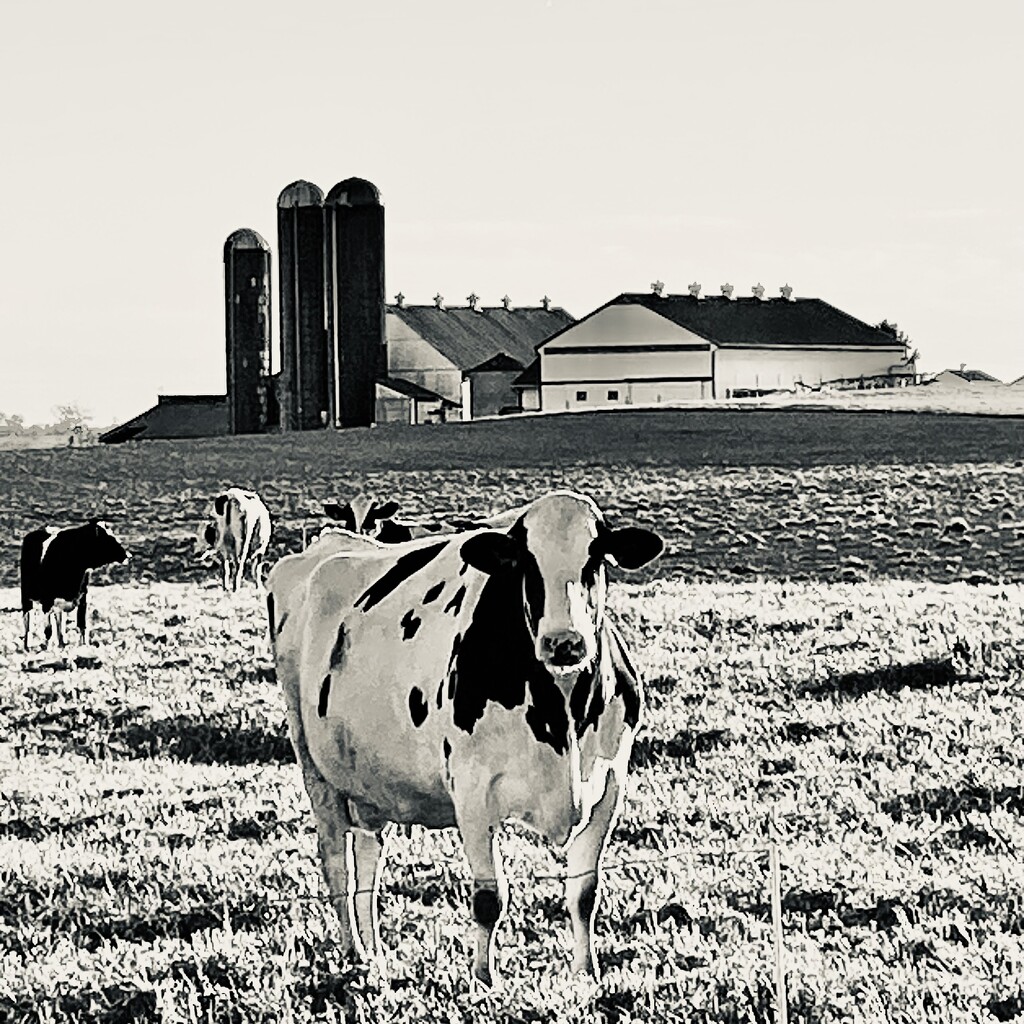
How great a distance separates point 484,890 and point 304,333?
72.5 metres

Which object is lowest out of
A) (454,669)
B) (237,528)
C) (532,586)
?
(237,528)

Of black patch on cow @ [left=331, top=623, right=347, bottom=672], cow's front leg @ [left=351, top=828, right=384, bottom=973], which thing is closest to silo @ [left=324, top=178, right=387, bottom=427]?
black patch on cow @ [left=331, top=623, right=347, bottom=672]

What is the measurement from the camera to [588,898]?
6.73 metres

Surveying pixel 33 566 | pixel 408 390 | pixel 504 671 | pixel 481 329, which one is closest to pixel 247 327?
pixel 408 390

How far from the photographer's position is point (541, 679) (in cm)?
671

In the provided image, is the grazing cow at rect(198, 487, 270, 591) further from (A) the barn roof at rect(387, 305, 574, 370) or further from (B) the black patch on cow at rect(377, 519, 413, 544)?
(A) the barn roof at rect(387, 305, 574, 370)

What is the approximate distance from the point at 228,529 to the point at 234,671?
553 inches

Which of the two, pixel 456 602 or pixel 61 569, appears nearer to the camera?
pixel 456 602

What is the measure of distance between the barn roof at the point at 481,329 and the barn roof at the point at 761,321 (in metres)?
9.37

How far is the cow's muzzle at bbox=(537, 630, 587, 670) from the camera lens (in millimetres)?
6449

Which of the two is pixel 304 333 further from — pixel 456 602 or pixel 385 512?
pixel 456 602

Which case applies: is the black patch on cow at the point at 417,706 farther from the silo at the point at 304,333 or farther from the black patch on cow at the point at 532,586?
the silo at the point at 304,333

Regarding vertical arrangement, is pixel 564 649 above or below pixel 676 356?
below

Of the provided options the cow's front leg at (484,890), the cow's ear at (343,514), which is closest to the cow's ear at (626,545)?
the cow's front leg at (484,890)
